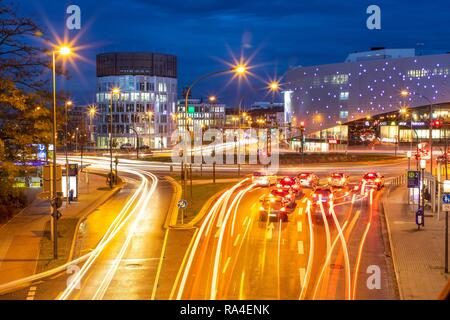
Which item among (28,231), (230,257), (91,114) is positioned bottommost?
(230,257)

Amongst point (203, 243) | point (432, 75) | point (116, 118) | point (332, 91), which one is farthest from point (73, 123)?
point (203, 243)

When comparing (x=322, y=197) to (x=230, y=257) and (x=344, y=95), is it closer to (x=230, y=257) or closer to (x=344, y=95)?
(x=230, y=257)

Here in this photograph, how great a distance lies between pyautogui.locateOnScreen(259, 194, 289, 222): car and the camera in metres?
29.4

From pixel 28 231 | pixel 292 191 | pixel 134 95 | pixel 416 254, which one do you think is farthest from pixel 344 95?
pixel 416 254

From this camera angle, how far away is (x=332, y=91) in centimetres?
13688

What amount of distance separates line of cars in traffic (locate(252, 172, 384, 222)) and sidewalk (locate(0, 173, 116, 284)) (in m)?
10.5

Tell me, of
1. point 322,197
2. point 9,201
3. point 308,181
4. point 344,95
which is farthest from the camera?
point 344,95

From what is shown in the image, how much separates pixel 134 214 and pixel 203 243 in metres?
10.1

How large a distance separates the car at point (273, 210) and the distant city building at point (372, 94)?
102 metres

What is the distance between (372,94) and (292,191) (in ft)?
338

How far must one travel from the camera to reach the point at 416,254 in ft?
71.8

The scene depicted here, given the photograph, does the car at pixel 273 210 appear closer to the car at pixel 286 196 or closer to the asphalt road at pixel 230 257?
the asphalt road at pixel 230 257

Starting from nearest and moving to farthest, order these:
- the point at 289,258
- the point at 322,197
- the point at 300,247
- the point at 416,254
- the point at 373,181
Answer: the point at 289,258, the point at 416,254, the point at 300,247, the point at 322,197, the point at 373,181
